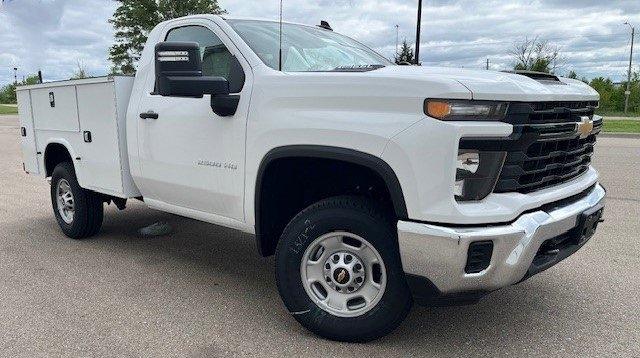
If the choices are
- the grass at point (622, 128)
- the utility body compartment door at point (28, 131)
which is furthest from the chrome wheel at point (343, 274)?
the grass at point (622, 128)

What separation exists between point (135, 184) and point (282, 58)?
1875 millimetres

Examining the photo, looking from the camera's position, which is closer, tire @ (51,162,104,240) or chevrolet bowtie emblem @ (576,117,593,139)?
chevrolet bowtie emblem @ (576,117,593,139)

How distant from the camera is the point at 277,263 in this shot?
11.1 feet

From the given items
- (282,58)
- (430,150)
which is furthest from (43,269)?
(430,150)

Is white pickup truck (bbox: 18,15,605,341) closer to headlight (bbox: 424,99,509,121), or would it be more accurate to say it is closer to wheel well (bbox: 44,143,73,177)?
headlight (bbox: 424,99,509,121)

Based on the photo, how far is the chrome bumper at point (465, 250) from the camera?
2.69 metres

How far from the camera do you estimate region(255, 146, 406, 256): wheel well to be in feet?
10.4

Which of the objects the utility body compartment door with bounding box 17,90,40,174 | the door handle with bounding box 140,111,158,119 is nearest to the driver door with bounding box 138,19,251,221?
the door handle with bounding box 140,111,158,119

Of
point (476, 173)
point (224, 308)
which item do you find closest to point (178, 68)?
point (224, 308)

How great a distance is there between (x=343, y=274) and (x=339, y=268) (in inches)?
1.7

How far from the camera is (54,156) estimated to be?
597 centimetres

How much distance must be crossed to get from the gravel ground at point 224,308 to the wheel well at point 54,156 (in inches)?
29.8

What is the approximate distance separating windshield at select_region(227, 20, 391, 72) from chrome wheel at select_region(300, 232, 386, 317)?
3.68 ft

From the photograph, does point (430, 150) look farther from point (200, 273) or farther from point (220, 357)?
point (200, 273)
